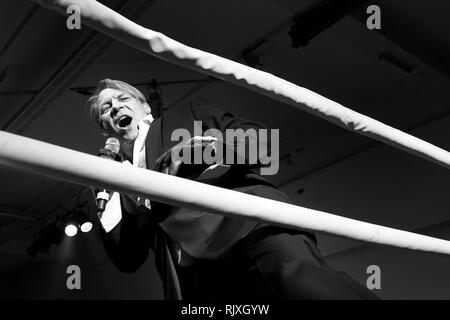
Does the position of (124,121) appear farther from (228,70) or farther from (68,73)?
(68,73)

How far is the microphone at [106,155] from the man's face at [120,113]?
0.03 metres

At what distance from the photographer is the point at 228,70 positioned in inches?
28.3

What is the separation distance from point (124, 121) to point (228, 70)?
580 millimetres

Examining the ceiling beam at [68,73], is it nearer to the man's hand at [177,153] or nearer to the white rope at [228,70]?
the man's hand at [177,153]

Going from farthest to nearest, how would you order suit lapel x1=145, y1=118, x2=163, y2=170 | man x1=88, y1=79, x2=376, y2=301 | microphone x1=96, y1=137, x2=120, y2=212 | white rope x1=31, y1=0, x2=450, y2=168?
1. microphone x1=96, y1=137, x2=120, y2=212
2. suit lapel x1=145, y1=118, x2=163, y2=170
3. man x1=88, y1=79, x2=376, y2=301
4. white rope x1=31, y1=0, x2=450, y2=168

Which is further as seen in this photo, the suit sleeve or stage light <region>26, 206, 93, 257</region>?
stage light <region>26, 206, 93, 257</region>

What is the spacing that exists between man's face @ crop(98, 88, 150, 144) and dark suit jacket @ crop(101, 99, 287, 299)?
16cm

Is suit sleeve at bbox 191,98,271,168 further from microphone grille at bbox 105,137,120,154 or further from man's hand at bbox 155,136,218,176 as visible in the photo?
microphone grille at bbox 105,137,120,154

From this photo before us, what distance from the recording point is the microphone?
3.71ft

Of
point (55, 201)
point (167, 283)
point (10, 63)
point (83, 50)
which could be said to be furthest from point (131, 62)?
point (55, 201)

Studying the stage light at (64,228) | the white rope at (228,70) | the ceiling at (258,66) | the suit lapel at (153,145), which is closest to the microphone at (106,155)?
the suit lapel at (153,145)

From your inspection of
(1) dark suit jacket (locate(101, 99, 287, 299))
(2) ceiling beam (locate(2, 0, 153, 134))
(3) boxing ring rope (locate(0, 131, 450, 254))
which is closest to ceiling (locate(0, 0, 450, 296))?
(2) ceiling beam (locate(2, 0, 153, 134))

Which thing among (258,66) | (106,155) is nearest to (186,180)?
(106,155)

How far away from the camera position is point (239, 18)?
283 centimetres
